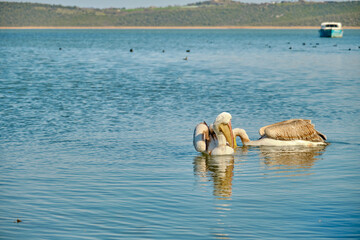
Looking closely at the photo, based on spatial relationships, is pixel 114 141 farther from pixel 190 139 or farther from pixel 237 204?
pixel 237 204

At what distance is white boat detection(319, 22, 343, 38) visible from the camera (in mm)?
118119

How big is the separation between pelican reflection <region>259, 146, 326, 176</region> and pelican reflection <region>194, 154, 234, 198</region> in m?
0.82

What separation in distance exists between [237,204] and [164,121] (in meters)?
9.43

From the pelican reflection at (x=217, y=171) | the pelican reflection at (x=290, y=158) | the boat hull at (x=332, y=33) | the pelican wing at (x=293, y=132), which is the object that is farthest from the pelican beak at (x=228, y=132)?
the boat hull at (x=332, y=33)

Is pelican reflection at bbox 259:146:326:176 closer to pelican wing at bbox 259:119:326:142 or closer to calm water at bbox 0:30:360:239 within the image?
calm water at bbox 0:30:360:239

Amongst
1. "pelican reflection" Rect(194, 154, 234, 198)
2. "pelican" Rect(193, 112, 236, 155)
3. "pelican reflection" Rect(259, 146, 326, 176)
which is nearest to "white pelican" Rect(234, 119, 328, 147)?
"pelican reflection" Rect(259, 146, 326, 176)

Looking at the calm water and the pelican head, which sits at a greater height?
the pelican head

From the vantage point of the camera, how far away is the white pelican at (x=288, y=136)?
49.1 ft

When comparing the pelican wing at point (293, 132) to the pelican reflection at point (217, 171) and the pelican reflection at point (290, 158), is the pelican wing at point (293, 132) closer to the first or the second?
the pelican reflection at point (290, 158)

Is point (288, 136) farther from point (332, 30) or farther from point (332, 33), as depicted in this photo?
point (332, 33)

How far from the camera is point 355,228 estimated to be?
877cm

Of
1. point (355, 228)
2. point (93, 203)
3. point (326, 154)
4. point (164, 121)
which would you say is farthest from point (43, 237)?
point (164, 121)

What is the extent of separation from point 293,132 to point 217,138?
2.08 meters

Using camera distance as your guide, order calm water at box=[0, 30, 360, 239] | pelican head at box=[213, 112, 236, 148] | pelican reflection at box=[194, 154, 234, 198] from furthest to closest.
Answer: pelican head at box=[213, 112, 236, 148] → pelican reflection at box=[194, 154, 234, 198] → calm water at box=[0, 30, 360, 239]
